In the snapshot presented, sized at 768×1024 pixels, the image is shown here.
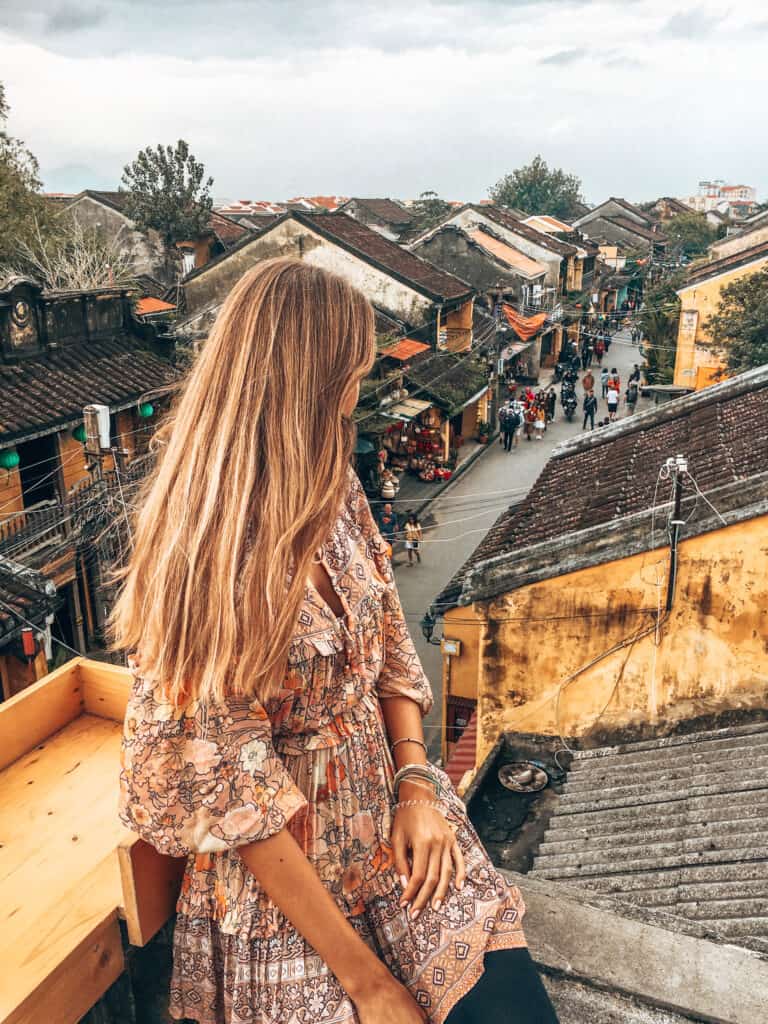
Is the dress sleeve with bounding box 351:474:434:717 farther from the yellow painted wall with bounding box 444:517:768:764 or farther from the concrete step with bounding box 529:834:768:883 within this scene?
the yellow painted wall with bounding box 444:517:768:764

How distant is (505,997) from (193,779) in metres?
0.79

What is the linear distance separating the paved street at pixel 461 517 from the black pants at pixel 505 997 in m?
10.2

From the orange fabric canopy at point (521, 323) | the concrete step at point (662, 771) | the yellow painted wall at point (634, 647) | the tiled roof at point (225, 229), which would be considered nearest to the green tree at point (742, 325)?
the orange fabric canopy at point (521, 323)

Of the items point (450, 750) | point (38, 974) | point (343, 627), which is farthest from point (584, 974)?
point (450, 750)

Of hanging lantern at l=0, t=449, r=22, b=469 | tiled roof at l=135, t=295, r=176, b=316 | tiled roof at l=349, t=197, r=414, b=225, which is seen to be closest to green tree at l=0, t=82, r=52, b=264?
tiled roof at l=135, t=295, r=176, b=316

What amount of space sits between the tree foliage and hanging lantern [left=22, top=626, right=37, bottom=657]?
22127 millimetres

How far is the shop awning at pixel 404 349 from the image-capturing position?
19.7m

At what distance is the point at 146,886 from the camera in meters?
1.59

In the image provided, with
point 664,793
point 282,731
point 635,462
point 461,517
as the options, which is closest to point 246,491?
point 282,731

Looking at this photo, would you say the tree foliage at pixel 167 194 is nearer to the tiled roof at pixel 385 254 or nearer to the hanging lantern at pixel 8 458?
the tiled roof at pixel 385 254

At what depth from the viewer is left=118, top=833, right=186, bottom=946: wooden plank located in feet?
5.00

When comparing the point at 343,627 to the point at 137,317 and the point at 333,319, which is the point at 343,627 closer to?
the point at 333,319

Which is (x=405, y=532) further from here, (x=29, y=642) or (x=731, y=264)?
(x=731, y=264)

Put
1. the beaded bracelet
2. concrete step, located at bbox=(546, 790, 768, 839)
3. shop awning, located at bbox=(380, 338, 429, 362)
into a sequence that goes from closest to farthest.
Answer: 1. the beaded bracelet
2. concrete step, located at bbox=(546, 790, 768, 839)
3. shop awning, located at bbox=(380, 338, 429, 362)
